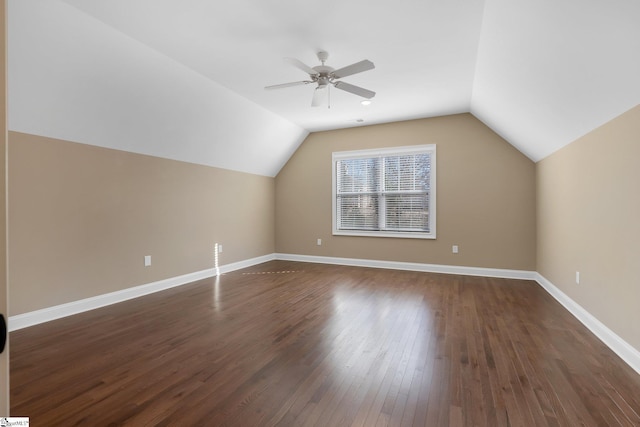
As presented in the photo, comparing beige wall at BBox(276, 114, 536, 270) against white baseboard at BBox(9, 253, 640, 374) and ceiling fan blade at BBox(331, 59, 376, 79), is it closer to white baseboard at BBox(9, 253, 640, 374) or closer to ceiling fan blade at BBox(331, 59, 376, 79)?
white baseboard at BBox(9, 253, 640, 374)

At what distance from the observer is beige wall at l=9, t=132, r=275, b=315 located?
2994 mm

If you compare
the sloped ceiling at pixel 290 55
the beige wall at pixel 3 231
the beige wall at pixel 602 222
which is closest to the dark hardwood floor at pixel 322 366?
the beige wall at pixel 602 222

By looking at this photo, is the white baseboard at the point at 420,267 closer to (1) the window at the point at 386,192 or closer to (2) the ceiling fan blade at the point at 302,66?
(1) the window at the point at 386,192

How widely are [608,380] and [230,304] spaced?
11.4 ft

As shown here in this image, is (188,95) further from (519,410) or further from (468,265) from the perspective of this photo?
(468,265)

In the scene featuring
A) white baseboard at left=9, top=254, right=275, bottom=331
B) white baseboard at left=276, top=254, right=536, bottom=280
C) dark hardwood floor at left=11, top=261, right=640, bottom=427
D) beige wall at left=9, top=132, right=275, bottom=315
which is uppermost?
beige wall at left=9, top=132, right=275, bottom=315

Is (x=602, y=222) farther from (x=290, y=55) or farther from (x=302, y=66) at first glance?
(x=290, y=55)

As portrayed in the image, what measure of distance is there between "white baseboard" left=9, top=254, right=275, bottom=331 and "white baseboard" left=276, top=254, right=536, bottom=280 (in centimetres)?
181

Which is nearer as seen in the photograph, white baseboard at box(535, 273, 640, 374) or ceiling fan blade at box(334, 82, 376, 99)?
white baseboard at box(535, 273, 640, 374)

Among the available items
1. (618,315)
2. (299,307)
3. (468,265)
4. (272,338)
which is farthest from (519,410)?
(468,265)

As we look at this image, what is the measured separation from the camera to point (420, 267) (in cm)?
558

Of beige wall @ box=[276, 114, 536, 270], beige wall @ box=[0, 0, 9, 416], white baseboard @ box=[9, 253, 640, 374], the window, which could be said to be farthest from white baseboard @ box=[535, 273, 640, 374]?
beige wall @ box=[0, 0, 9, 416]

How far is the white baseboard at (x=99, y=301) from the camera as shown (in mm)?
2999

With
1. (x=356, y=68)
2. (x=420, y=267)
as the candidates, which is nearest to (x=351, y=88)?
(x=356, y=68)
